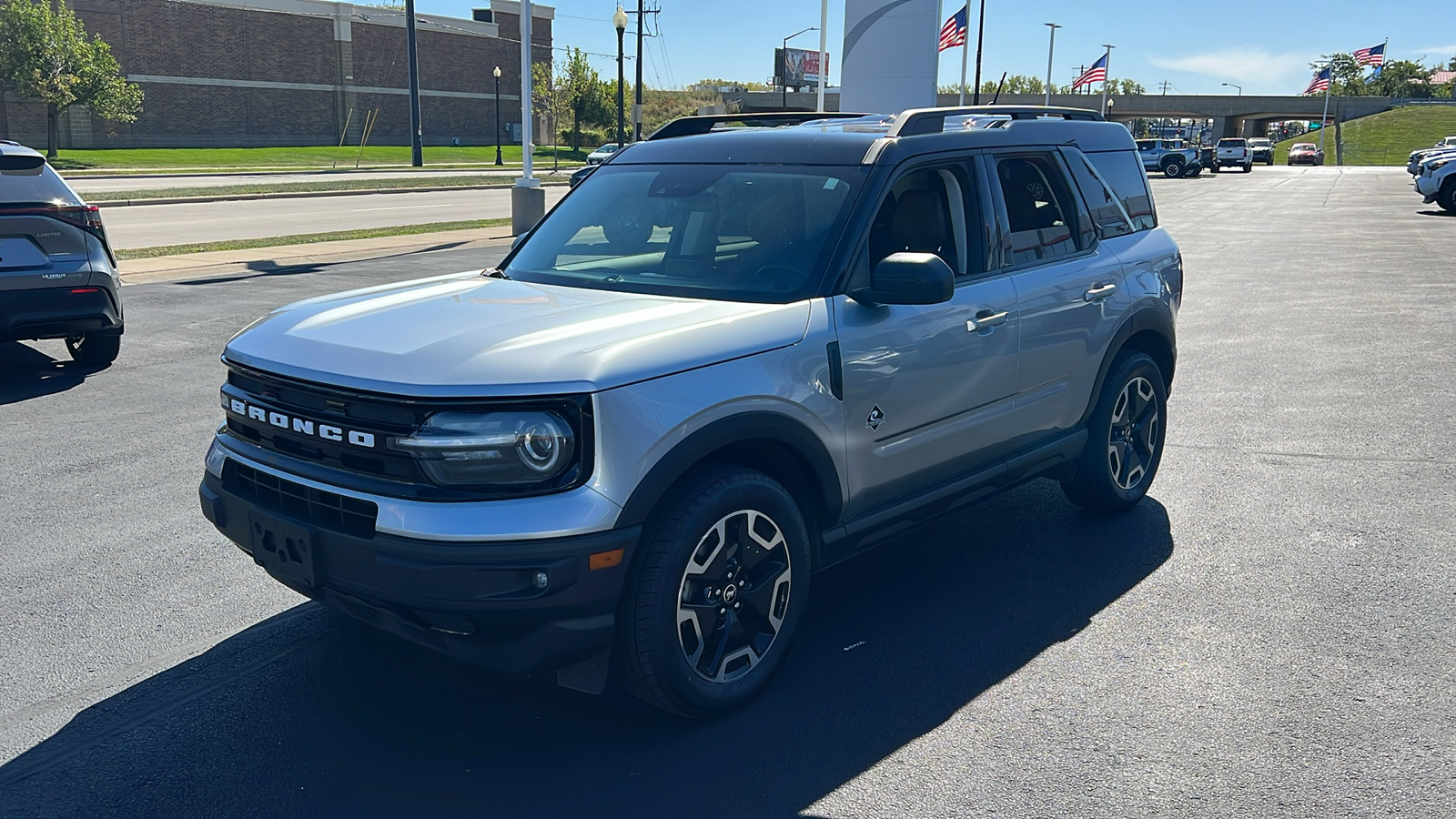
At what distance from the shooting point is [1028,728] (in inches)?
148

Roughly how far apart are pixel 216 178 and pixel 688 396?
4028 centimetres

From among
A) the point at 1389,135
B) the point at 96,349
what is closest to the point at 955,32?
the point at 96,349

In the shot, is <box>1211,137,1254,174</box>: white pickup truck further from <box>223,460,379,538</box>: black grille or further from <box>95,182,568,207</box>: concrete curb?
<box>223,460,379,538</box>: black grille

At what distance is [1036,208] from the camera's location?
5.20m

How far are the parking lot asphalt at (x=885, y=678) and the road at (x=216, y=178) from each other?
28.5 m

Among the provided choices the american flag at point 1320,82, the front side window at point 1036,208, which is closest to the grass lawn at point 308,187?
the front side window at point 1036,208

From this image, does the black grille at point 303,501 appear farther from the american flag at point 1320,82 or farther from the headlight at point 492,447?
the american flag at point 1320,82

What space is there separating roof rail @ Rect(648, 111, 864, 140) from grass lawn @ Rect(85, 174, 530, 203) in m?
23.4

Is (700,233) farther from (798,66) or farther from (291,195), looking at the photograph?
(798,66)

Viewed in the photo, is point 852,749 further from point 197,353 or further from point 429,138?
point 429,138

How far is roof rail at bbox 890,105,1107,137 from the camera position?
460 cm

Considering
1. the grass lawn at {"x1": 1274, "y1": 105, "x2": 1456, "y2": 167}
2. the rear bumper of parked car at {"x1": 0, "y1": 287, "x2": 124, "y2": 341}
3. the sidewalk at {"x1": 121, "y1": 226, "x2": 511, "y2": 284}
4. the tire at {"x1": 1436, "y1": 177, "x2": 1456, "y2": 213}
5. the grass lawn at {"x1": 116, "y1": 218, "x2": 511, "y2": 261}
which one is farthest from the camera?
the grass lawn at {"x1": 1274, "y1": 105, "x2": 1456, "y2": 167}

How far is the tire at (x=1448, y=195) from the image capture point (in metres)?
29.7

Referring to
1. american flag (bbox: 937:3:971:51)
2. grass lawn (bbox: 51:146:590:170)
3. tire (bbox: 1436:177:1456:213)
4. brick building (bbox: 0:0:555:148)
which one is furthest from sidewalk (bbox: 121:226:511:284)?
brick building (bbox: 0:0:555:148)
